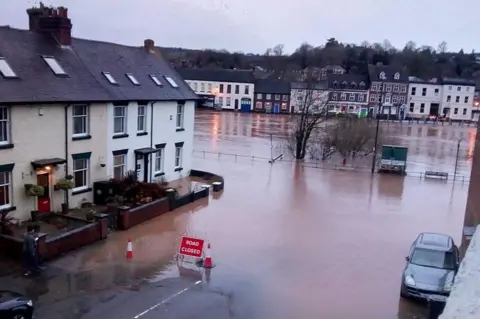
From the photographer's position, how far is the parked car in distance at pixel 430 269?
39.8 ft

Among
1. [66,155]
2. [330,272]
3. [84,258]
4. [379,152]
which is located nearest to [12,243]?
[84,258]

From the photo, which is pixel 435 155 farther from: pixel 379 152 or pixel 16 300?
pixel 16 300

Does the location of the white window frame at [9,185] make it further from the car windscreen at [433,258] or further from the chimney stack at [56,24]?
the car windscreen at [433,258]

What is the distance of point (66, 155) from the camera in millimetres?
19219

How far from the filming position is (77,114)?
65.1 feet

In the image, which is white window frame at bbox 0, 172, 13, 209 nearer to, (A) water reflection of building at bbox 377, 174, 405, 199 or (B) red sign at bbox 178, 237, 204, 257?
(B) red sign at bbox 178, 237, 204, 257

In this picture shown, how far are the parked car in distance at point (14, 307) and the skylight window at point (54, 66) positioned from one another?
12.1m

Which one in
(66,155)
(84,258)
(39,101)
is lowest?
(84,258)

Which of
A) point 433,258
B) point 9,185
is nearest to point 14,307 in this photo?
point 9,185

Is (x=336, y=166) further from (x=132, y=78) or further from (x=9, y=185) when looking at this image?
(x=9, y=185)

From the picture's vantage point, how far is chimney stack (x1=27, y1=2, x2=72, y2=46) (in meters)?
22.1

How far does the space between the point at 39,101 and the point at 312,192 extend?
49.7 ft

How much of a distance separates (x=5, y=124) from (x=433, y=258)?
1492 centimetres

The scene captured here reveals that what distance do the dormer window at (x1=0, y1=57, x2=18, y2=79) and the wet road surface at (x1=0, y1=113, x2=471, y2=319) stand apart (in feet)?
24.1
